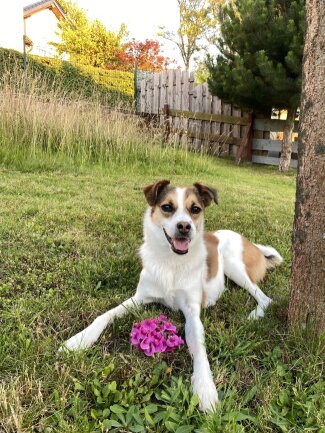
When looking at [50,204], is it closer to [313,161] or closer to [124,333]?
→ [124,333]

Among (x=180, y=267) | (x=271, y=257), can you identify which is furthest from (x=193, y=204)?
(x=271, y=257)

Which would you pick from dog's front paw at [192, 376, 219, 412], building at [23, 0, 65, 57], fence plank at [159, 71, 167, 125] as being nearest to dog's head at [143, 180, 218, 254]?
dog's front paw at [192, 376, 219, 412]

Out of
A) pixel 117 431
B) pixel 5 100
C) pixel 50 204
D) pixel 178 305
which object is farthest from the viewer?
pixel 5 100

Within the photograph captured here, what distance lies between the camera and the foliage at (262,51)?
27.3 feet

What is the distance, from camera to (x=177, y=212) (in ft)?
9.14

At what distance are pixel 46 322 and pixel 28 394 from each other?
0.70 m

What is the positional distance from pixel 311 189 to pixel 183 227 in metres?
0.84

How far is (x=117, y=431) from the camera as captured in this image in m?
1.71

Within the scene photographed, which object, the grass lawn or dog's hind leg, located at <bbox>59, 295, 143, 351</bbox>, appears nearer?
the grass lawn

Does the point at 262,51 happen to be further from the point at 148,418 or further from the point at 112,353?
the point at 148,418

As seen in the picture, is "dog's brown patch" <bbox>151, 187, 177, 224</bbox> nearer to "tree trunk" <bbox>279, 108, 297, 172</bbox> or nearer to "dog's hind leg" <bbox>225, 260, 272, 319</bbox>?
"dog's hind leg" <bbox>225, 260, 272, 319</bbox>

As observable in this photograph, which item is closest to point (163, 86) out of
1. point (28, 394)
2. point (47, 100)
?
point (47, 100)

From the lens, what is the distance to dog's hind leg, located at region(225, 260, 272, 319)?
2821mm

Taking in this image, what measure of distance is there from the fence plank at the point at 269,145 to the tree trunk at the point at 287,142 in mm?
522
